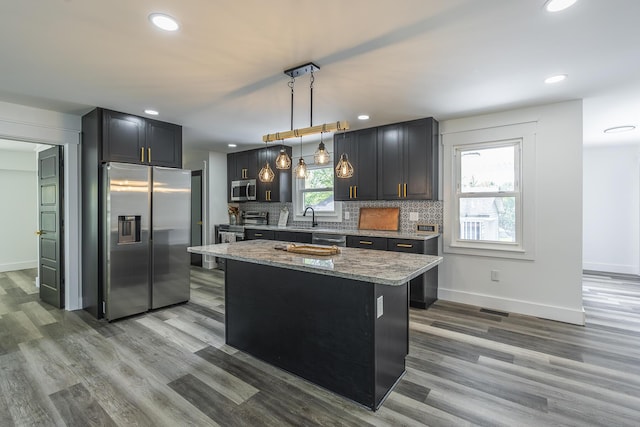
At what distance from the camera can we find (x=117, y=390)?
7.11 ft

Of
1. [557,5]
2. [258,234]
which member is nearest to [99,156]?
[258,234]

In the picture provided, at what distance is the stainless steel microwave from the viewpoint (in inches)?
232

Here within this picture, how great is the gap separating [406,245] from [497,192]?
4.45 ft

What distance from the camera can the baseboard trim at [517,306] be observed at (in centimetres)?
337

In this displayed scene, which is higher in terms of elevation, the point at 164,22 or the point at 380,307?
the point at 164,22

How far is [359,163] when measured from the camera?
454cm

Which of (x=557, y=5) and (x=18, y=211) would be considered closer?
(x=557, y=5)

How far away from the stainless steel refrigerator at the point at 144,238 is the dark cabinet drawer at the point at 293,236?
145 centimetres

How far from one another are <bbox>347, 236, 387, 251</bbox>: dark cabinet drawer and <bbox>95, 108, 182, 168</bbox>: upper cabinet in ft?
8.72

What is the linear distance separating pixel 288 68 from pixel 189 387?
8.53 feet

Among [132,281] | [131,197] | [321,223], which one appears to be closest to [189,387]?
[132,281]

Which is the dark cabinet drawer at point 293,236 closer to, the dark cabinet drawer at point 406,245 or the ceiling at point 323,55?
the dark cabinet drawer at point 406,245

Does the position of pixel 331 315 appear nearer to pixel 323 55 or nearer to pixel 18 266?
pixel 323 55

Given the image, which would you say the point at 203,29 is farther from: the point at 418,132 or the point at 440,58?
the point at 418,132
